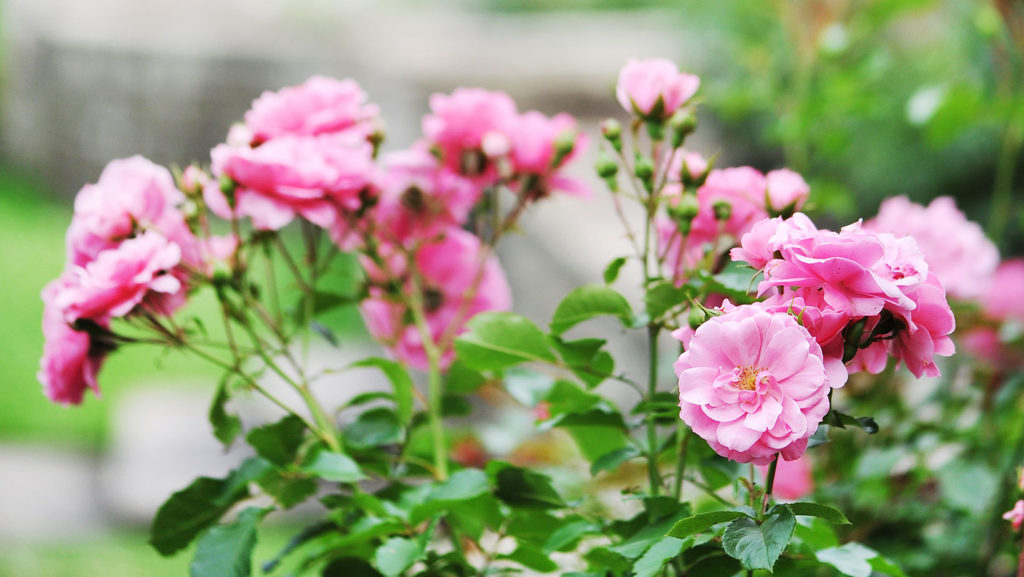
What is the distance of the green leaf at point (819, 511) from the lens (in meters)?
0.33

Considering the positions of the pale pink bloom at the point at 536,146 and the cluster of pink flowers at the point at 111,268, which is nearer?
the cluster of pink flowers at the point at 111,268

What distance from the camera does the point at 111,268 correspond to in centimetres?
44

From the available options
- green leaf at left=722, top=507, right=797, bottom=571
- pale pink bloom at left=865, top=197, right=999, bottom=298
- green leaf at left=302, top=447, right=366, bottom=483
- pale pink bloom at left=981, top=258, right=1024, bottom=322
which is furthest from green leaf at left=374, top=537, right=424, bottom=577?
pale pink bloom at left=981, top=258, right=1024, bottom=322

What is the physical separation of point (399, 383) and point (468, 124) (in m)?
0.17

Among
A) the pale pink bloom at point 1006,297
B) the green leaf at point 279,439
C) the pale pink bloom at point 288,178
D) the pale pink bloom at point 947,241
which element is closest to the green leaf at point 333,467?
the green leaf at point 279,439

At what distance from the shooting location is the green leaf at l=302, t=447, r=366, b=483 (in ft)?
1.45

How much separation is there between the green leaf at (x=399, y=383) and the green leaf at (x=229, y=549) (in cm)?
9

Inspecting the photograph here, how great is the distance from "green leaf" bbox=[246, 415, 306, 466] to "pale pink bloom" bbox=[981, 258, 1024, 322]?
800mm

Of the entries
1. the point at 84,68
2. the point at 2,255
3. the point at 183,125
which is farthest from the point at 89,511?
the point at 84,68

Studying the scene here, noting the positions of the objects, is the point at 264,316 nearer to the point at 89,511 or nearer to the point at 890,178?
the point at 89,511

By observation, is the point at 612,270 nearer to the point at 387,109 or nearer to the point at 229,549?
the point at 229,549

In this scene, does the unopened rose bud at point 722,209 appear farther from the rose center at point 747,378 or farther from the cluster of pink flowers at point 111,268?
the cluster of pink flowers at point 111,268

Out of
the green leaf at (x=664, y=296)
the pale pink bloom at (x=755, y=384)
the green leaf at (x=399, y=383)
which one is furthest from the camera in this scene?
the green leaf at (x=399, y=383)

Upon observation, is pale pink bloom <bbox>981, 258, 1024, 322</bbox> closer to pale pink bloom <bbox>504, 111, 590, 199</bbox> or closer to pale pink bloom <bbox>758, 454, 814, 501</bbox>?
pale pink bloom <bbox>758, 454, 814, 501</bbox>
